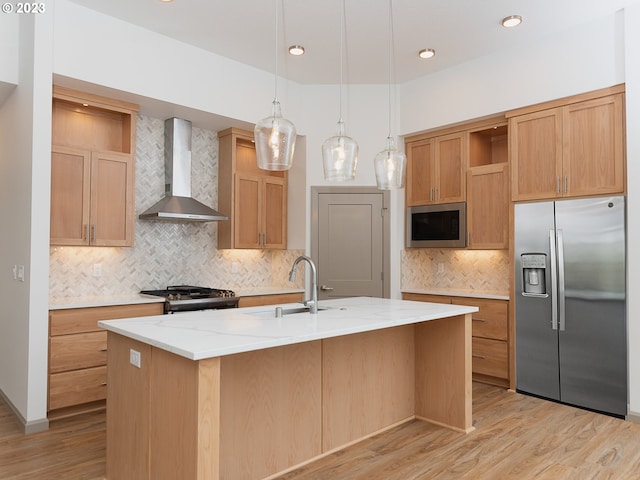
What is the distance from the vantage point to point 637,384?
3561mm

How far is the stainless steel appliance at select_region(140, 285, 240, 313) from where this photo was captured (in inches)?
161

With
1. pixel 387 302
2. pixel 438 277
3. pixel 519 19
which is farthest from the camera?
pixel 438 277

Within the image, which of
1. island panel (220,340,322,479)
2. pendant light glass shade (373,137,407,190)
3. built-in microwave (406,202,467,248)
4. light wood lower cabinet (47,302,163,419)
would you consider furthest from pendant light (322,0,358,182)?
built-in microwave (406,202,467,248)

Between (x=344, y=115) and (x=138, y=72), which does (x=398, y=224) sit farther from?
(x=138, y=72)

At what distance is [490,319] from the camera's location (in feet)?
15.0

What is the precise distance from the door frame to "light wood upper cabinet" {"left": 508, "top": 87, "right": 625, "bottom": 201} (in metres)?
1.46

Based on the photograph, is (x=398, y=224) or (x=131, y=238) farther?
(x=398, y=224)

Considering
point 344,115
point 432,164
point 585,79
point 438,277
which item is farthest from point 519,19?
point 438,277

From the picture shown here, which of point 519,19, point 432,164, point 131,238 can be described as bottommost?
point 131,238

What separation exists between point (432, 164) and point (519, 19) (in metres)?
1.75

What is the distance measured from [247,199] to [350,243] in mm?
1276

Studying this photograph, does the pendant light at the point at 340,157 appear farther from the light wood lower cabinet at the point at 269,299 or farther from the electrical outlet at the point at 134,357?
the light wood lower cabinet at the point at 269,299

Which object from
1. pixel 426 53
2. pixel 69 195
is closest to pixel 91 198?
pixel 69 195

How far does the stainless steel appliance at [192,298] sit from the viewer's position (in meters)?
4.10
